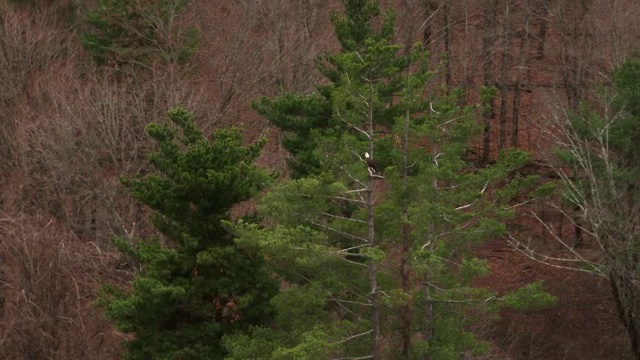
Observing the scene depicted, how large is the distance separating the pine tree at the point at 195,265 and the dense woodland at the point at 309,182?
0.04 m

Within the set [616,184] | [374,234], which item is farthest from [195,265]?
[616,184]

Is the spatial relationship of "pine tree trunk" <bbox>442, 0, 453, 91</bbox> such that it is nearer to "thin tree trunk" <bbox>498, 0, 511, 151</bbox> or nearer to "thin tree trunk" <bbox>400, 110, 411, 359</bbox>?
"thin tree trunk" <bbox>498, 0, 511, 151</bbox>

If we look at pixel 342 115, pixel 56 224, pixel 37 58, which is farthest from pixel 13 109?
pixel 342 115

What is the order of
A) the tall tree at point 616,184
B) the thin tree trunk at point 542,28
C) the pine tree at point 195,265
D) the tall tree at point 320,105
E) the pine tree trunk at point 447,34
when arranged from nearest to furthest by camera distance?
the pine tree at point 195,265
the tall tree at point 616,184
the tall tree at point 320,105
the pine tree trunk at point 447,34
the thin tree trunk at point 542,28

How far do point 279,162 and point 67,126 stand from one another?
19.0ft

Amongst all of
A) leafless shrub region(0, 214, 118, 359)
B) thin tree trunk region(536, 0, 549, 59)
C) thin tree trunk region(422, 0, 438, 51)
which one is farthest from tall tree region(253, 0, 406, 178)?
thin tree trunk region(536, 0, 549, 59)

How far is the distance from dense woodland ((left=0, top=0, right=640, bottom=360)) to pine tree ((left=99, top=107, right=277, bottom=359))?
4 centimetres

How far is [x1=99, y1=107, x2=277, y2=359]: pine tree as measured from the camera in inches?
557

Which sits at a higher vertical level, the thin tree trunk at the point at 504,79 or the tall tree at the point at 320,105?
the tall tree at the point at 320,105

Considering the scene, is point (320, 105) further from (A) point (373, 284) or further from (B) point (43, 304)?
(B) point (43, 304)

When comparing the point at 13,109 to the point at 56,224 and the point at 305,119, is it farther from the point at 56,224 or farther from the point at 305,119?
the point at 305,119

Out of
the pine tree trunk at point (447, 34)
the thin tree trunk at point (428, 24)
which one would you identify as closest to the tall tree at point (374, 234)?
the pine tree trunk at point (447, 34)

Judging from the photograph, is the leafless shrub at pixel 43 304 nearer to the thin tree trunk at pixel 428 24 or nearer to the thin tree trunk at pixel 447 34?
the thin tree trunk at pixel 447 34

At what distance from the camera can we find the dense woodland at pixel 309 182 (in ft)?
44.8
